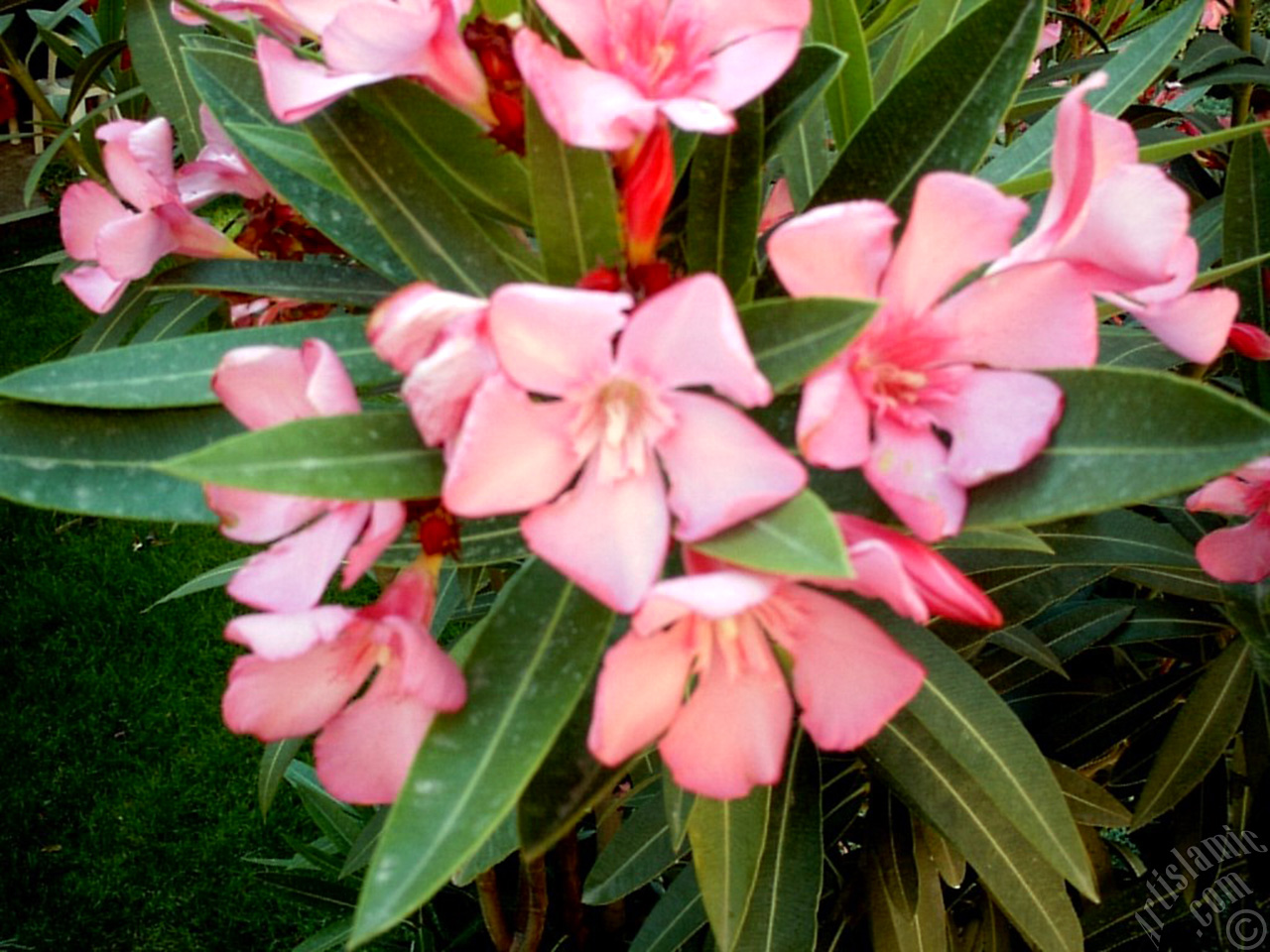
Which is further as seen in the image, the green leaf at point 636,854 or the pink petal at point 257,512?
the green leaf at point 636,854

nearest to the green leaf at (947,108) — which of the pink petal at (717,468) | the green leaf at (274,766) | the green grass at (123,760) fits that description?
the pink petal at (717,468)

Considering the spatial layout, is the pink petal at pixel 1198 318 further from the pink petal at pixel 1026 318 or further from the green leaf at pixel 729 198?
the green leaf at pixel 729 198

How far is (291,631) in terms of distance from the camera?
0.53 meters

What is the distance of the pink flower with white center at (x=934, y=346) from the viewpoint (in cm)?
51

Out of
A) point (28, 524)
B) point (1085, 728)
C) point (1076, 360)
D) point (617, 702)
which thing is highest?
point (1076, 360)

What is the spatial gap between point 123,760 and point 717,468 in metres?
3.04

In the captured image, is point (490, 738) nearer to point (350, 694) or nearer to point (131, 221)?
point (350, 694)

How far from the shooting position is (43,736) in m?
3.17

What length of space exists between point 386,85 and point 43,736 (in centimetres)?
308

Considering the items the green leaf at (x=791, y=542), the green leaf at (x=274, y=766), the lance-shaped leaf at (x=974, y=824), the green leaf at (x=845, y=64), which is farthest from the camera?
the green leaf at (x=274, y=766)

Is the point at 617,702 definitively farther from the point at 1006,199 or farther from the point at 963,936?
the point at 963,936

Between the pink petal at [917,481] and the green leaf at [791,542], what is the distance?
0.20 ft

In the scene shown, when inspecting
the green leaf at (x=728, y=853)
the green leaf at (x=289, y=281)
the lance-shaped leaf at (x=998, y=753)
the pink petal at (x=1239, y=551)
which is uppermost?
the green leaf at (x=289, y=281)

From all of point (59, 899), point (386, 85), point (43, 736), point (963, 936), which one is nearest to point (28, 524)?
point (43, 736)
